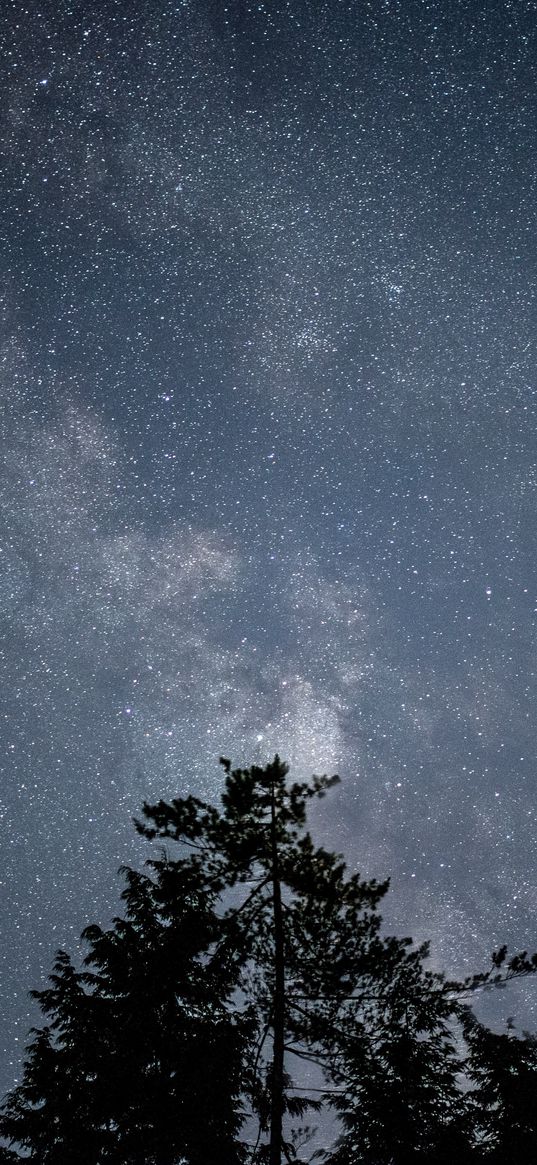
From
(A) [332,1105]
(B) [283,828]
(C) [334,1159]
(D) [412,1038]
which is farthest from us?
(A) [332,1105]

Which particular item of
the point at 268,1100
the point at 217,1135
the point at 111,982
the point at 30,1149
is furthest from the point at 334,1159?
the point at 30,1149

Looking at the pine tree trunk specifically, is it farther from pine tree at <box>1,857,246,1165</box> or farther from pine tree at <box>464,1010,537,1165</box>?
pine tree at <box>464,1010,537,1165</box>

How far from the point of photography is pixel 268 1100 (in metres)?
10.1

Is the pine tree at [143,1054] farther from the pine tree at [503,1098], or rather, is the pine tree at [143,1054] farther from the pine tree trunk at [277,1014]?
the pine tree at [503,1098]

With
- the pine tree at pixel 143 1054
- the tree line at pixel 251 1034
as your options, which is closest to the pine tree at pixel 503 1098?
Result: the tree line at pixel 251 1034

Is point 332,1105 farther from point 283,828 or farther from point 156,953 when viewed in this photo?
point 283,828

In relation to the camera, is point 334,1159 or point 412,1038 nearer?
point 334,1159

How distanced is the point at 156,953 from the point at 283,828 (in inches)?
130

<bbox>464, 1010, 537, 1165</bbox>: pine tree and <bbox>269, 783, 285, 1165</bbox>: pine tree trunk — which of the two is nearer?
<bbox>269, 783, 285, 1165</bbox>: pine tree trunk

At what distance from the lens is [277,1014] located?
1018cm

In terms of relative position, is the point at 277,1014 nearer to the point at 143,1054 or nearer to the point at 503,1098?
the point at 143,1054

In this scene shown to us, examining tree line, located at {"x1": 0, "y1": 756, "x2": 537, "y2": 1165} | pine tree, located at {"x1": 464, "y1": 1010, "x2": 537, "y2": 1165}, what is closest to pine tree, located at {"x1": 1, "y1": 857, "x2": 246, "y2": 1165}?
tree line, located at {"x1": 0, "y1": 756, "x2": 537, "y2": 1165}

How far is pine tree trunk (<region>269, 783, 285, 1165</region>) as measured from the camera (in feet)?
30.9

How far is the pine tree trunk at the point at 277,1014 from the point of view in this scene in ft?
30.9
